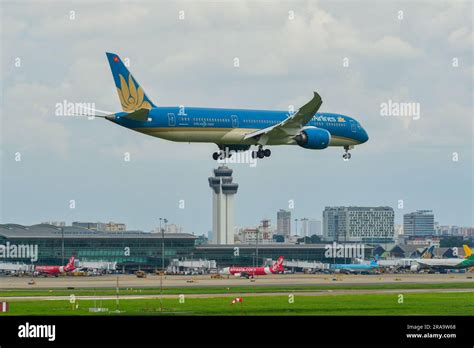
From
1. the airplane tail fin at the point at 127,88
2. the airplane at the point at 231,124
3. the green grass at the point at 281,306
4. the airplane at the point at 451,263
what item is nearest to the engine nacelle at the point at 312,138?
the airplane at the point at 231,124

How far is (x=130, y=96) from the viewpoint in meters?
94.6

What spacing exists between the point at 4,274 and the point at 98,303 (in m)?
107

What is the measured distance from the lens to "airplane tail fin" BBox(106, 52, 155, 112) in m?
94.4

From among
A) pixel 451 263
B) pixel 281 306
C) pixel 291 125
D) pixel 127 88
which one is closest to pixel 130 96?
pixel 127 88

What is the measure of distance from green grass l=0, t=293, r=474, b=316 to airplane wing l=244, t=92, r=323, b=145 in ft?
66.9

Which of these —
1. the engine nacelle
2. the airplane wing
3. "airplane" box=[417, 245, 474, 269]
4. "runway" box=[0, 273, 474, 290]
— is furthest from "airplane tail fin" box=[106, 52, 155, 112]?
"airplane" box=[417, 245, 474, 269]

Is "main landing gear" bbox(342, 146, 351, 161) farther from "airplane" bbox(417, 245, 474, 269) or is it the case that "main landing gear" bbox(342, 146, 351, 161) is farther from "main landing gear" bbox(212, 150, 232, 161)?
"airplane" bbox(417, 245, 474, 269)

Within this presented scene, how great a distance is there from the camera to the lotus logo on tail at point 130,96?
310 ft

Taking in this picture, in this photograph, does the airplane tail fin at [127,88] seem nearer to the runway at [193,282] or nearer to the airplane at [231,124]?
the airplane at [231,124]

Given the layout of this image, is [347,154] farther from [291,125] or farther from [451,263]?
[451,263]
